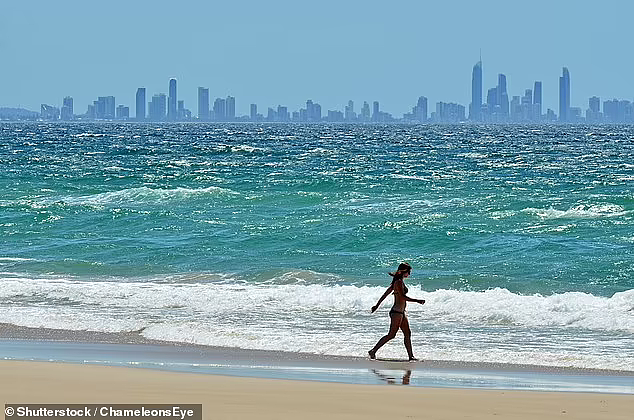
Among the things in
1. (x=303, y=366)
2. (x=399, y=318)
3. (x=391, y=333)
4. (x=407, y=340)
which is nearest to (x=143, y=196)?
(x=399, y=318)

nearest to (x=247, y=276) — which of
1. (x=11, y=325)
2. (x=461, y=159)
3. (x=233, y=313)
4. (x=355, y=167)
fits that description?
(x=233, y=313)

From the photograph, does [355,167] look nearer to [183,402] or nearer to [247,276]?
[247,276]

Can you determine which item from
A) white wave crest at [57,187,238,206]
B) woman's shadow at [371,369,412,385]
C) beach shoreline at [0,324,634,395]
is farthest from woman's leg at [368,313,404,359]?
white wave crest at [57,187,238,206]

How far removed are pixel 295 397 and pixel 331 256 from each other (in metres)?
15.6

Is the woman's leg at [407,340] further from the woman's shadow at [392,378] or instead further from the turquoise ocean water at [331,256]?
the woman's shadow at [392,378]

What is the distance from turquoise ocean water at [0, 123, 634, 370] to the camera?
1666 cm

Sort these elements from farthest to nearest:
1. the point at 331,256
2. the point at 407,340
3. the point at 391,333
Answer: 1. the point at 331,256
2. the point at 391,333
3. the point at 407,340

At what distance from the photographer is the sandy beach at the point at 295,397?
9.88 m

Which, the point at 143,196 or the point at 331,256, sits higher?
the point at 143,196

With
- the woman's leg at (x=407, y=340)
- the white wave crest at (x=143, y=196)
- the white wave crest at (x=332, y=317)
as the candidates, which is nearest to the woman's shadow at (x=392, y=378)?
the woman's leg at (x=407, y=340)

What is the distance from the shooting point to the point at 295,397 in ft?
34.7

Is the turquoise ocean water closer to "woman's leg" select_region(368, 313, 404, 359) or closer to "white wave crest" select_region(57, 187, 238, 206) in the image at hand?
"white wave crest" select_region(57, 187, 238, 206)

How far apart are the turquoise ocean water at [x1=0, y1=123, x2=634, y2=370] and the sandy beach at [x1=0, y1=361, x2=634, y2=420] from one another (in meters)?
3.27

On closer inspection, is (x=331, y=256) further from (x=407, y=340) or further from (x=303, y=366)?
(x=303, y=366)
